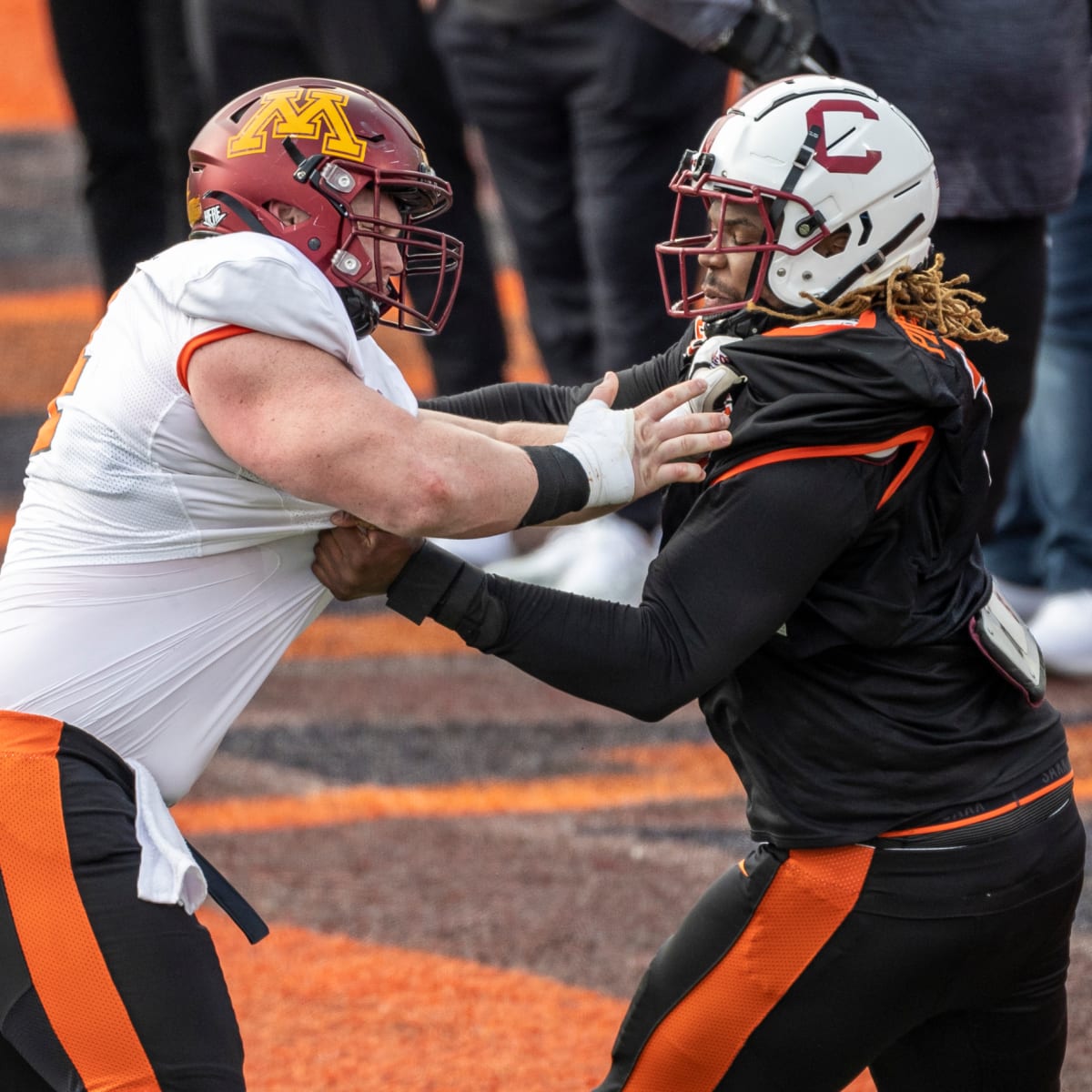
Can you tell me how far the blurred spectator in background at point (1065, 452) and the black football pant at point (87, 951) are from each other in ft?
11.8

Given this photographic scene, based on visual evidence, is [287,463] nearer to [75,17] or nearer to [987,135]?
[987,135]

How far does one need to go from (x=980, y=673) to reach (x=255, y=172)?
Result: 1.20 meters

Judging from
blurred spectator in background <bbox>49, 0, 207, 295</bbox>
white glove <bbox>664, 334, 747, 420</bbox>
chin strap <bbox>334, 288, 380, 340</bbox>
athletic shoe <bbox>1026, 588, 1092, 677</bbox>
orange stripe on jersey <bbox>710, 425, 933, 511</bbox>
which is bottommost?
athletic shoe <bbox>1026, 588, 1092, 677</bbox>

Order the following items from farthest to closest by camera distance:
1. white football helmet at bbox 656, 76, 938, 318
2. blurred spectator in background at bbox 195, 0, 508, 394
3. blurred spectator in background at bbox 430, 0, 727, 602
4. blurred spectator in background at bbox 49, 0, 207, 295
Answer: blurred spectator in background at bbox 49, 0, 207, 295 → blurred spectator in background at bbox 195, 0, 508, 394 → blurred spectator in background at bbox 430, 0, 727, 602 → white football helmet at bbox 656, 76, 938, 318

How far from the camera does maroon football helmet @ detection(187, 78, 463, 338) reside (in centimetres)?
247

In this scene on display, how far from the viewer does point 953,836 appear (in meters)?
2.45

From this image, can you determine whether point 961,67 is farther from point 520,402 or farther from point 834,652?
point 834,652

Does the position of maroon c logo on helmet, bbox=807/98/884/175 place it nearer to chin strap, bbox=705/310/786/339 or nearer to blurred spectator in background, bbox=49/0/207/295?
chin strap, bbox=705/310/786/339

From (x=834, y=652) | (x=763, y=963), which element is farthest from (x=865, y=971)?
(x=834, y=652)

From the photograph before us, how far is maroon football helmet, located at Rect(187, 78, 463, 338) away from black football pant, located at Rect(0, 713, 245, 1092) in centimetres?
72

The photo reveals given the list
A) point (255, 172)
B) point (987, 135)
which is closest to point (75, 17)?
point (987, 135)

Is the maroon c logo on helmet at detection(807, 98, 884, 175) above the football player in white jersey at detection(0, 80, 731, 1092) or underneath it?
above

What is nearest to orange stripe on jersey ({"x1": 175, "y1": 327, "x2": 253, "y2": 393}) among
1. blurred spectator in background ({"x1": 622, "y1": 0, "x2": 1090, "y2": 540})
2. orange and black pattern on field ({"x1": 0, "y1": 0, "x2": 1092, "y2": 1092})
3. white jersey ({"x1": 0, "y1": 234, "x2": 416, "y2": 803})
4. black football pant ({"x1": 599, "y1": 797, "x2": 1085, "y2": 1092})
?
white jersey ({"x1": 0, "y1": 234, "x2": 416, "y2": 803})

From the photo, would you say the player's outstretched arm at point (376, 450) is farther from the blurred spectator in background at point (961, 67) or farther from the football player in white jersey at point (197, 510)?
the blurred spectator in background at point (961, 67)
